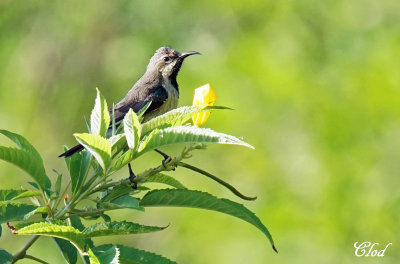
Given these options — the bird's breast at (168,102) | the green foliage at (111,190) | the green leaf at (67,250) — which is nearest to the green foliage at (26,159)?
the green foliage at (111,190)

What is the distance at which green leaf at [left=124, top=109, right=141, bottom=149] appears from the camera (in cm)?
227

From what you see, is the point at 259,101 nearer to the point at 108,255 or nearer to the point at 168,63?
the point at 168,63

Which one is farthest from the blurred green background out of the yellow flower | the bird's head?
the yellow flower

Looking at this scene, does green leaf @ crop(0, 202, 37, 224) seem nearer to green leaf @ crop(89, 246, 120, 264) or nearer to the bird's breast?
green leaf @ crop(89, 246, 120, 264)

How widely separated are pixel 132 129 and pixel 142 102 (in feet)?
8.77

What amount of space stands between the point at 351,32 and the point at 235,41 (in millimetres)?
1682

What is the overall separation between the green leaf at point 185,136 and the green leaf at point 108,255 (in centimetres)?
35

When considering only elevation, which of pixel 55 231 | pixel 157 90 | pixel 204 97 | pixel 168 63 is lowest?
pixel 55 231

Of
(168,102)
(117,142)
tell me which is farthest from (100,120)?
(168,102)

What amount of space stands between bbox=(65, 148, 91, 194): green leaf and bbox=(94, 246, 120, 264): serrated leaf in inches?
12.5

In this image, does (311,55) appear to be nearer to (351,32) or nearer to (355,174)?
(351,32)

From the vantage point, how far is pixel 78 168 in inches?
99.2

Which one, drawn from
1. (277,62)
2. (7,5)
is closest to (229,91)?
(277,62)

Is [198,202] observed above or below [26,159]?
above
